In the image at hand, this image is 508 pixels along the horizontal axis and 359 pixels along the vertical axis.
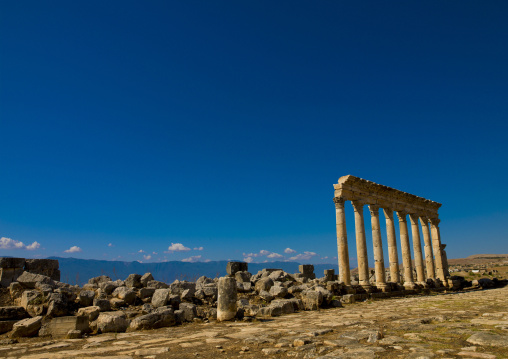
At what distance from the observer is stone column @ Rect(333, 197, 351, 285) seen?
2017cm

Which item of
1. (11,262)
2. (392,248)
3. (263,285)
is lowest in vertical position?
(263,285)

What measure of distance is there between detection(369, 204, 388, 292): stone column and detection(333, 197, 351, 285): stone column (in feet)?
9.69

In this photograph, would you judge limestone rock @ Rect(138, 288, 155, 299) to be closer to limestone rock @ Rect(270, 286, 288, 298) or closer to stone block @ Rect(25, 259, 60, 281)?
stone block @ Rect(25, 259, 60, 281)

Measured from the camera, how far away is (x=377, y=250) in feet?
74.7

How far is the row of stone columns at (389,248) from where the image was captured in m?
20.6

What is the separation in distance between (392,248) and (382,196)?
3614mm

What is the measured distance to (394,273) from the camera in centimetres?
2439

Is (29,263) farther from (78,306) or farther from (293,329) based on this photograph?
(293,329)

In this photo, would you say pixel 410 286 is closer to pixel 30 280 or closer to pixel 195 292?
pixel 195 292

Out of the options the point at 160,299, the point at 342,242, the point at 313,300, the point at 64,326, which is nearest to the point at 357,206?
the point at 342,242

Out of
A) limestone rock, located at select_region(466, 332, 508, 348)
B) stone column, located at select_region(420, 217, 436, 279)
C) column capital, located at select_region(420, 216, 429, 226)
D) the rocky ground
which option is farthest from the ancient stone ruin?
limestone rock, located at select_region(466, 332, 508, 348)

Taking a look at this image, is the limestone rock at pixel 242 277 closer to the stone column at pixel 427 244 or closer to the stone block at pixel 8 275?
the stone block at pixel 8 275

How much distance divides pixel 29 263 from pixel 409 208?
80.9 ft

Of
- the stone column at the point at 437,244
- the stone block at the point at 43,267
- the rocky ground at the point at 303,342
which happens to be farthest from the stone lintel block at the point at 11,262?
the stone column at the point at 437,244
